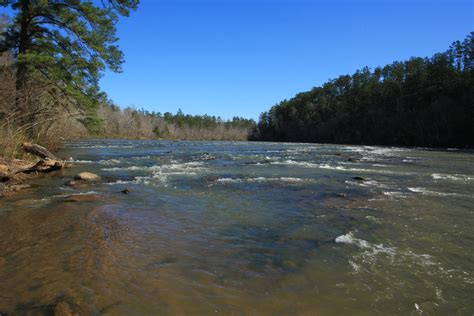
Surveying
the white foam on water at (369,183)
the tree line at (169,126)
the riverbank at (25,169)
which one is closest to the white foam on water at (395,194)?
the white foam on water at (369,183)

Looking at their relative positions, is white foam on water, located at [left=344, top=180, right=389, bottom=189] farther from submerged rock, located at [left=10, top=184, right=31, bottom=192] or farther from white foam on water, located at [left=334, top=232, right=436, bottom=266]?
submerged rock, located at [left=10, top=184, right=31, bottom=192]

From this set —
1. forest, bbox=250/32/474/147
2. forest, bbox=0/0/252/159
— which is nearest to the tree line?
forest, bbox=250/32/474/147

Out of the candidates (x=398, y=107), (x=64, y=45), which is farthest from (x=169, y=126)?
(x=64, y=45)

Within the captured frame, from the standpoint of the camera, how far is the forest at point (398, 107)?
181ft

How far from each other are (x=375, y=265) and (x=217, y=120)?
554 feet

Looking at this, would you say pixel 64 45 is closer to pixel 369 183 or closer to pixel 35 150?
pixel 35 150

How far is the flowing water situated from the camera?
390 centimetres

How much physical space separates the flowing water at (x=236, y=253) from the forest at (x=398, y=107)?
172ft

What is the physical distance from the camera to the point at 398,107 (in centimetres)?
6850

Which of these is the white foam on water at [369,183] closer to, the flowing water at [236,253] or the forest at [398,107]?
the flowing water at [236,253]

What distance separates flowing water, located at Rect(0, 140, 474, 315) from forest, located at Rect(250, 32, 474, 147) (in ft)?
172

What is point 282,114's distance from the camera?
120 m

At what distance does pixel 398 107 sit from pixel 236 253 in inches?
2822

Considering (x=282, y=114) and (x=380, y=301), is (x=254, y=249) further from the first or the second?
(x=282, y=114)
